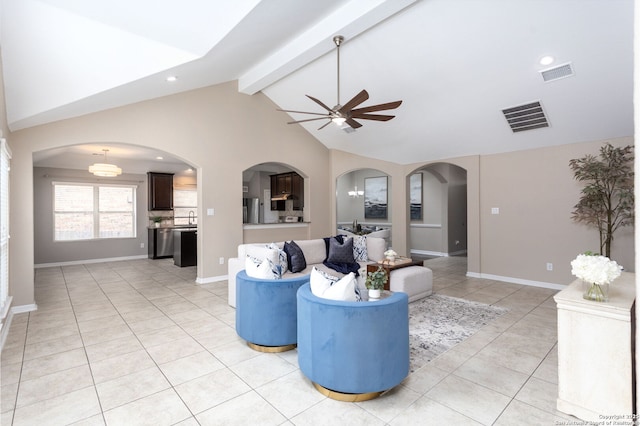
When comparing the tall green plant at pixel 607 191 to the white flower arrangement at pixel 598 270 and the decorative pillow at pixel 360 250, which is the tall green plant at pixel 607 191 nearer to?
the decorative pillow at pixel 360 250

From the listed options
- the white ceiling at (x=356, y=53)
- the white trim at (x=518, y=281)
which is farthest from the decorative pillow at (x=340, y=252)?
the white trim at (x=518, y=281)

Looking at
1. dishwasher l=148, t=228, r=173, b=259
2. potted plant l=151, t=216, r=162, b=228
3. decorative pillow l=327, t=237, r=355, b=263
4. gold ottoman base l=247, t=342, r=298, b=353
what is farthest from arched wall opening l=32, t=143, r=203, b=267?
→ gold ottoman base l=247, t=342, r=298, b=353

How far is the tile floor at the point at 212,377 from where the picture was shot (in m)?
2.11

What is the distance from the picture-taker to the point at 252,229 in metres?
6.64

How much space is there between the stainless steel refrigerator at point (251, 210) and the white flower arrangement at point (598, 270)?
30.4 ft

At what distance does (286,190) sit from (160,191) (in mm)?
3533

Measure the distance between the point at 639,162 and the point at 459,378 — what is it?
1.91m

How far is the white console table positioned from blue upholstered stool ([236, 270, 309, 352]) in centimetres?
203

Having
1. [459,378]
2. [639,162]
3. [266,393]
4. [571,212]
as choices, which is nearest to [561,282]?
[571,212]

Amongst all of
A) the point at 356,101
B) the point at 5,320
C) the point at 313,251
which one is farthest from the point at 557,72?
the point at 5,320

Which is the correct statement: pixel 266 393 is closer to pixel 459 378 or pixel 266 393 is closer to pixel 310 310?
pixel 310 310

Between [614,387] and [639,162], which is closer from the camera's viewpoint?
[639,162]

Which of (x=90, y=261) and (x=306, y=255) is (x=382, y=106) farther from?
(x=90, y=261)

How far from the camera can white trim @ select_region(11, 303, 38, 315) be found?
13.7 ft
